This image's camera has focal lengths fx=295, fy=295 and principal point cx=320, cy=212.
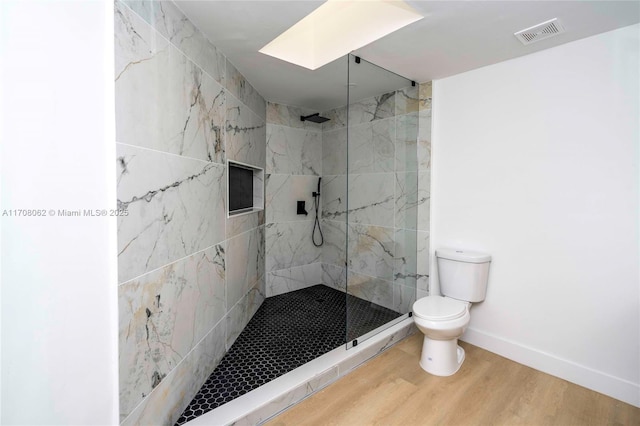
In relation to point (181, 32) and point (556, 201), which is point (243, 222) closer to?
point (181, 32)

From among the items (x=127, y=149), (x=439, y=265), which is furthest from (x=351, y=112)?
(x=127, y=149)

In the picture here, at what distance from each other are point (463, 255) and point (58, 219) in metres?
2.41

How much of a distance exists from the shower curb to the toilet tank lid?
0.76 metres

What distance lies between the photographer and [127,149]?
47.4 inches

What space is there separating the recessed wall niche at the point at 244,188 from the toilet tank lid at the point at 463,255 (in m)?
1.71

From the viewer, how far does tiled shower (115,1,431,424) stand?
1263 millimetres

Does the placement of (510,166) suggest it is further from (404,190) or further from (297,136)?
(297,136)

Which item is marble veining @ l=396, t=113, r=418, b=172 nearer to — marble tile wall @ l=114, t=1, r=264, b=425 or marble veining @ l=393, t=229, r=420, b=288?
marble veining @ l=393, t=229, r=420, b=288

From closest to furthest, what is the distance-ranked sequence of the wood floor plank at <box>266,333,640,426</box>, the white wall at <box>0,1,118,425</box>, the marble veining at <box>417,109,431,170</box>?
the white wall at <box>0,1,118,425</box>
the wood floor plank at <box>266,333,640,426</box>
the marble veining at <box>417,109,431,170</box>

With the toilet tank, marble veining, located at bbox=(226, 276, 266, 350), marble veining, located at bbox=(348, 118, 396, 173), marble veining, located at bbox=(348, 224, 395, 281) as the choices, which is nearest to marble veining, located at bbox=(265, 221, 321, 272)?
marble veining, located at bbox=(226, 276, 266, 350)

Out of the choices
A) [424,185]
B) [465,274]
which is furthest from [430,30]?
[465,274]

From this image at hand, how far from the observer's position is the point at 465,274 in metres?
2.27

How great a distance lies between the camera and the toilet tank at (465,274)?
7.35ft

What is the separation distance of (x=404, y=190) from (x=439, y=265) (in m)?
0.73
